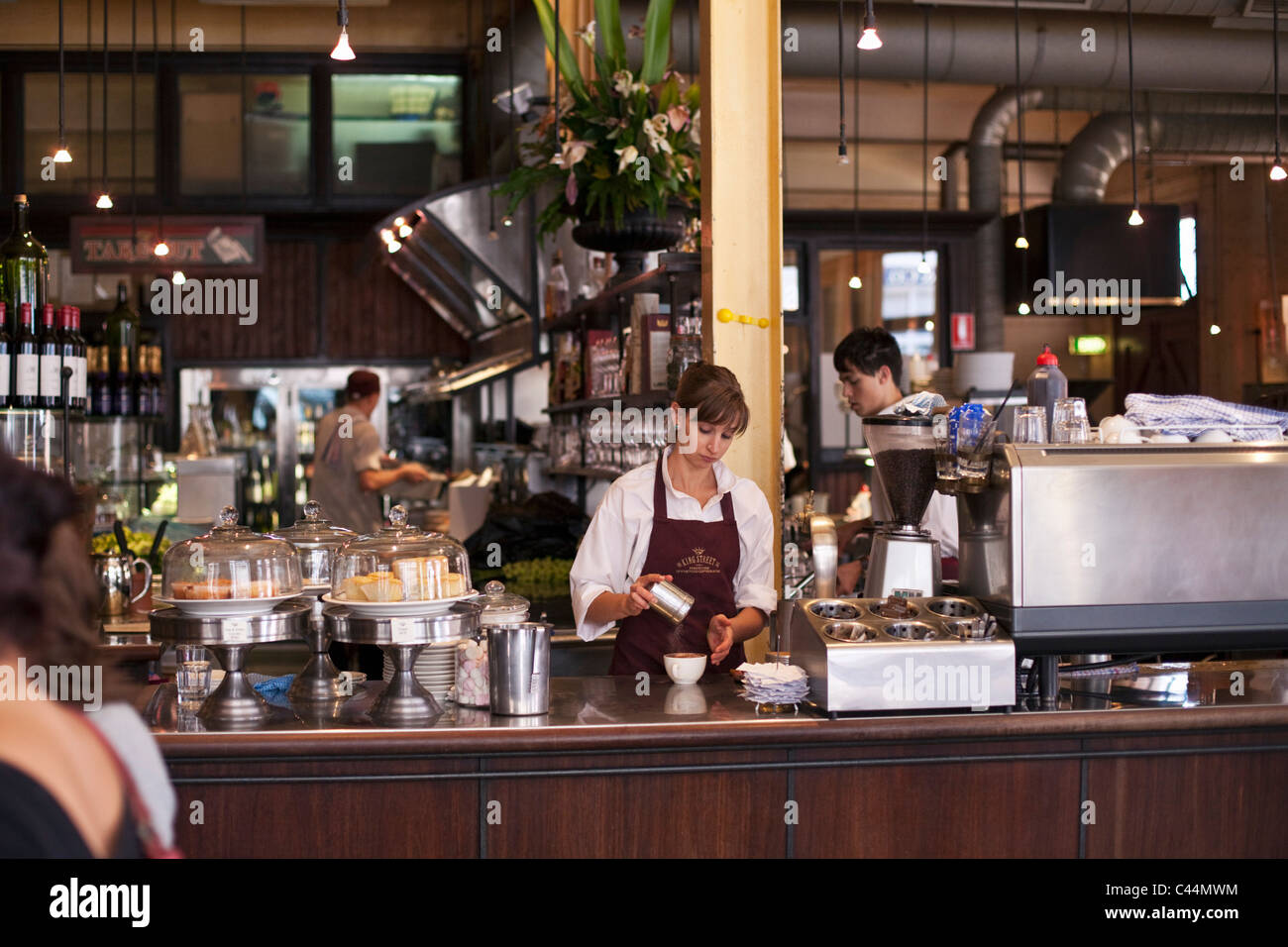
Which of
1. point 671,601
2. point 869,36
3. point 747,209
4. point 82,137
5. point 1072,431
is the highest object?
point 82,137

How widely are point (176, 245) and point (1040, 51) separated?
5.27 metres

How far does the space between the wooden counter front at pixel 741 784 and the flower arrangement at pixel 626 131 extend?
97.2 inches

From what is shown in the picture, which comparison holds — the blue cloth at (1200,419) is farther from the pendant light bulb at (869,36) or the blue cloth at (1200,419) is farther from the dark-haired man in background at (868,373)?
the dark-haired man in background at (868,373)

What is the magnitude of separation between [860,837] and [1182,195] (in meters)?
10.9

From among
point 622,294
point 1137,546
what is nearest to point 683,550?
point 1137,546

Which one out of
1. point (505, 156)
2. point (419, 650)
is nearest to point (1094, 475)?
point (419, 650)

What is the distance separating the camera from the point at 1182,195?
475 inches

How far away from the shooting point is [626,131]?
186 inches

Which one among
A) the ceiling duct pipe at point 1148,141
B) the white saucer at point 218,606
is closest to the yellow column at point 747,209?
the white saucer at point 218,606

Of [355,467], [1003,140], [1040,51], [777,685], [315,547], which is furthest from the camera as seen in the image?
[1003,140]

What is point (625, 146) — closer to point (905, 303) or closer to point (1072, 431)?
point (1072, 431)

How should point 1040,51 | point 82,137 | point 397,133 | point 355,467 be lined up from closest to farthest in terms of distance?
1. point 355,467
2. point 1040,51
3. point 82,137
4. point 397,133
